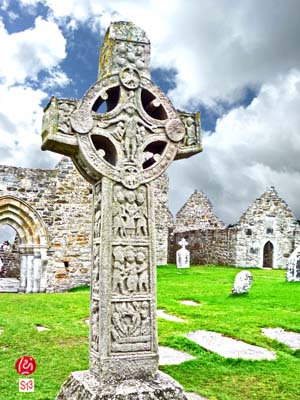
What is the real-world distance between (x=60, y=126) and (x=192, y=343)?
366 centimetres

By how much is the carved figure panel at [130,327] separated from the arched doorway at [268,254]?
19125mm

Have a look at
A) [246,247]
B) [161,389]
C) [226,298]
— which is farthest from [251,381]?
[246,247]

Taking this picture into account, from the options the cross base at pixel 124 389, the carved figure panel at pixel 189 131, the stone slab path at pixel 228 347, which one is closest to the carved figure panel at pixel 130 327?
the cross base at pixel 124 389

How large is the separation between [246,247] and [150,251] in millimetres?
17818

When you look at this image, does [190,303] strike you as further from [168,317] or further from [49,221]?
[49,221]

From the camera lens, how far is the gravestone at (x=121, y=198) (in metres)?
3.61

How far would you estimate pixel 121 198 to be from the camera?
12.5 feet

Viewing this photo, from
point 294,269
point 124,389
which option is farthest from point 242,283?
point 124,389

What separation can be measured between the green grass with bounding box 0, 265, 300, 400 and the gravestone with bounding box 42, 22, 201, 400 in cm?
106

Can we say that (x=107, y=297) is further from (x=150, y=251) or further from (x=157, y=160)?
(x=157, y=160)

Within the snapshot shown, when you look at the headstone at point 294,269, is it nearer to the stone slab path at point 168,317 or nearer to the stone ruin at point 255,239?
the stone slab path at point 168,317

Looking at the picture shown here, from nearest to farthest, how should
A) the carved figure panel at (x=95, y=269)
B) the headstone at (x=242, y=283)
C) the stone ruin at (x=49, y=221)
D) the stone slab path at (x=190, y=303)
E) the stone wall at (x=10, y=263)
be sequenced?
the carved figure panel at (x=95, y=269) → the stone slab path at (x=190, y=303) → the headstone at (x=242, y=283) → the stone ruin at (x=49, y=221) → the stone wall at (x=10, y=263)

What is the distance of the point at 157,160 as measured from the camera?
4.02 metres

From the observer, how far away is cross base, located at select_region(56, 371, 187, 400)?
3.41 meters
